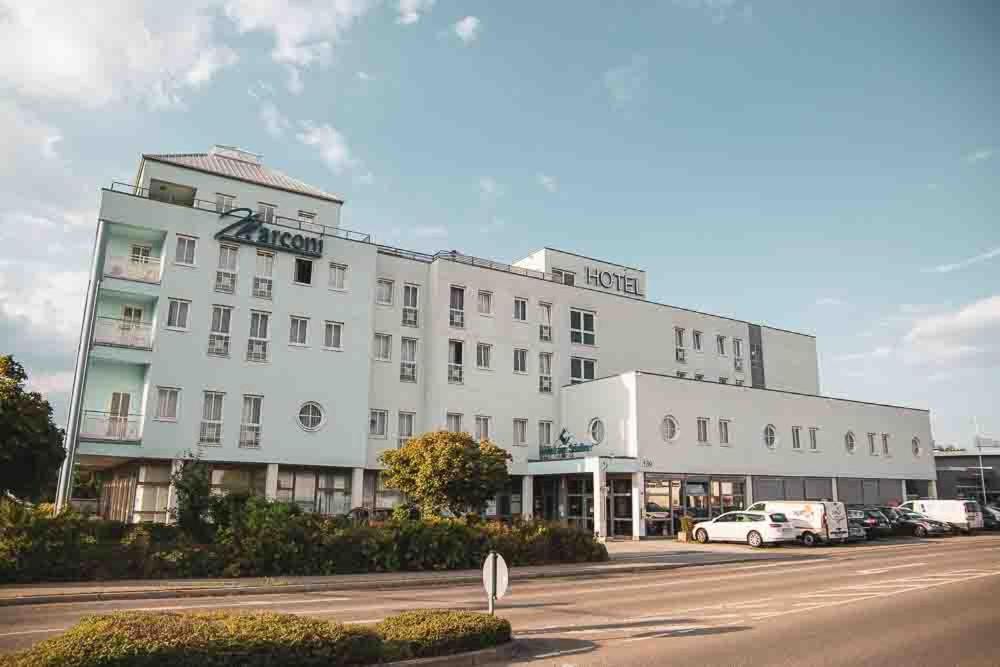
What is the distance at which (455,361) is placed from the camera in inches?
1481

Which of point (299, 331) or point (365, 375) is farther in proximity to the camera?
point (365, 375)

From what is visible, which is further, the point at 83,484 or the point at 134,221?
the point at 83,484

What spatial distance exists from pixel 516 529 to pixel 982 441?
194 feet

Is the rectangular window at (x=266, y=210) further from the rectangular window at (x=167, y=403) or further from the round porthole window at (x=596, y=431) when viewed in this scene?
the round porthole window at (x=596, y=431)

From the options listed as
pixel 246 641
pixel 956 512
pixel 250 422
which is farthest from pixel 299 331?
pixel 956 512

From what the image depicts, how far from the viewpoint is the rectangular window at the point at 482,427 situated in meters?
37.5

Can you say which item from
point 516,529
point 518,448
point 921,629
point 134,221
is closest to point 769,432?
point 518,448

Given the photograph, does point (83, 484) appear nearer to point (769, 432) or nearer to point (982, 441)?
point (769, 432)

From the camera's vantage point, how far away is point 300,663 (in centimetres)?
798

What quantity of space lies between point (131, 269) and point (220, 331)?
176 inches

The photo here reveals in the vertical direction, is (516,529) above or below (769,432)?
below

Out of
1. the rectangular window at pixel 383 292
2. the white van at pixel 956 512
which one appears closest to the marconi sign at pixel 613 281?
the rectangular window at pixel 383 292

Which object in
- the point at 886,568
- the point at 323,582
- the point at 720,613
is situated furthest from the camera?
the point at 886,568

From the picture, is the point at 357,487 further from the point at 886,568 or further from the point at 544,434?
the point at 886,568
